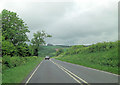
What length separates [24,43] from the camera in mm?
34156

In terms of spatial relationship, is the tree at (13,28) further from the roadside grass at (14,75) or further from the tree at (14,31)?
the roadside grass at (14,75)

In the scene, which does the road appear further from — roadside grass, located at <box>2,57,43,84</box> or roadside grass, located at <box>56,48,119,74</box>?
roadside grass, located at <box>56,48,119,74</box>

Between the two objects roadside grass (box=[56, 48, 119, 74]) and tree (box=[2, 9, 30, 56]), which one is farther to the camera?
tree (box=[2, 9, 30, 56])

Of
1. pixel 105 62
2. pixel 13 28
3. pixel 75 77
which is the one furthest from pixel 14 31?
pixel 75 77

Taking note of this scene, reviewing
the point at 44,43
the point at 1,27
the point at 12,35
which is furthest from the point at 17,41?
the point at 44,43

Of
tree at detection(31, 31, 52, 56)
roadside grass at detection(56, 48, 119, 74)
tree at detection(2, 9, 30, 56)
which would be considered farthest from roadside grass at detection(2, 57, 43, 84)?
tree at detection(31, 31, 52, 56)

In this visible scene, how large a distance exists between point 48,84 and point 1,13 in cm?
2604

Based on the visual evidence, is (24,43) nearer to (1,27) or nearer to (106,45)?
(1,27)

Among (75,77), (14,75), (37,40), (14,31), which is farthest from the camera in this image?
(37,40)

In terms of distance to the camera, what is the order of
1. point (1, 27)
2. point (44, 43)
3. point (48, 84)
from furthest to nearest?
point (44, 43)
point (1, 27)
point (48, 84)

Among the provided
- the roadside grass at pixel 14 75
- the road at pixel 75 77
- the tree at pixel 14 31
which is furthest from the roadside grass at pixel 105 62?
the tree at pixel 14 31

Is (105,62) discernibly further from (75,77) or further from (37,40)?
(37,40)

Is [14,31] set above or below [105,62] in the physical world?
above

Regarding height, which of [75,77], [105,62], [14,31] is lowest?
[105,62]
